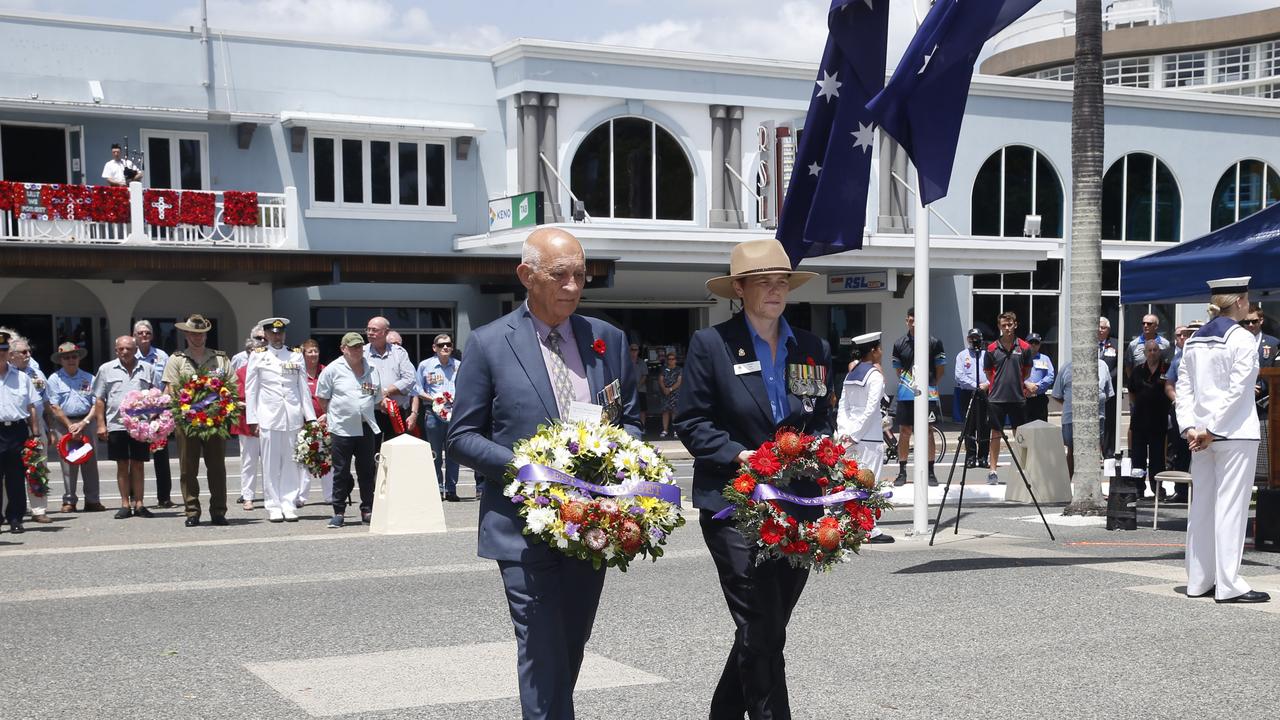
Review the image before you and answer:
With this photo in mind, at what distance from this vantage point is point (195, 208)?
25719 millimetres

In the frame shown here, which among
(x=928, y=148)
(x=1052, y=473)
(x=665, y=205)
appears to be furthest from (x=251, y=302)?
(x=928, y=148)

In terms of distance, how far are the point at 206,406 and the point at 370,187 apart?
17394 mm

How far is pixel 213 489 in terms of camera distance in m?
13.4

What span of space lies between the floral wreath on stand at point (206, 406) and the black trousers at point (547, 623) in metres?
9.00

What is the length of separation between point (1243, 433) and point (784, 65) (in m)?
24.5

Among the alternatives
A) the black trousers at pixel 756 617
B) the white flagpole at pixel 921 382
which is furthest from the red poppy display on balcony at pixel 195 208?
the black trousers at pixel 756 617

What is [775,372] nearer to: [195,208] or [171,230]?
[195,208]

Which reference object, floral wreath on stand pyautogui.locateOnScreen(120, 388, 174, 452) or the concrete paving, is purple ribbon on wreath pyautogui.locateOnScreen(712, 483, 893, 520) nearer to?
the concrete paving

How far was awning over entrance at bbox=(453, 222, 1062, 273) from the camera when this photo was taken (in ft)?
88.9

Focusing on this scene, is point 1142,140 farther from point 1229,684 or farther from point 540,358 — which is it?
point 540,358

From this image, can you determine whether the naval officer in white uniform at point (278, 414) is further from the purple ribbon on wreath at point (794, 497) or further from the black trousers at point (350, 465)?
the purple ribbon on wreath at point (794, 497)

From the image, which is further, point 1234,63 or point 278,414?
point 1234,63

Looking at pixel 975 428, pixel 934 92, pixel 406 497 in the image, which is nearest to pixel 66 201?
pixel 406 497

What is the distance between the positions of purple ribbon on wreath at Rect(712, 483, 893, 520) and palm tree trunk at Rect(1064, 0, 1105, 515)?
28.5 ft
